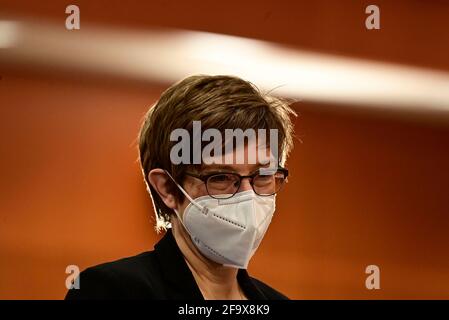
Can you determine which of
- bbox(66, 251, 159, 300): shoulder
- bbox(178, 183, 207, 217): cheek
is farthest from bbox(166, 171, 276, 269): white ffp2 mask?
bbox(66, 251, 159, 300): shoulder

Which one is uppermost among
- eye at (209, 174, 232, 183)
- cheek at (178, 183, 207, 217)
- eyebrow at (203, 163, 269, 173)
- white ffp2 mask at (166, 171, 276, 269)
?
eyebrow at (203, 163, 269, 173)

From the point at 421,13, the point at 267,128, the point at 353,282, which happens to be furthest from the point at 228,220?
the point at 421,13

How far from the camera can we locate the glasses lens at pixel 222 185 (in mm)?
1531

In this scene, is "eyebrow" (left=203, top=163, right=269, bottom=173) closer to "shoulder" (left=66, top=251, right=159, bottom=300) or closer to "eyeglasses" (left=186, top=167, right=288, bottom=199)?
"eyeglasses" (left=186, top=167, right=288, bottom=199)

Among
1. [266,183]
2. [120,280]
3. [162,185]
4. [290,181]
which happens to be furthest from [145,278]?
[290,181]

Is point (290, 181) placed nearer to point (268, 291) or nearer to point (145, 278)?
point (268, 291)

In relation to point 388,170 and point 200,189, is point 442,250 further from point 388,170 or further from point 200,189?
point 200,189

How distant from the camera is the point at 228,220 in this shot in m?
1.54

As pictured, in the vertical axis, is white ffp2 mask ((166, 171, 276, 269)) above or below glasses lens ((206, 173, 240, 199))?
below

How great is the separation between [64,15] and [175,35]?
28 centimetres

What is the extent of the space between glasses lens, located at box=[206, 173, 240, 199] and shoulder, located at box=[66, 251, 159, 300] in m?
0.21

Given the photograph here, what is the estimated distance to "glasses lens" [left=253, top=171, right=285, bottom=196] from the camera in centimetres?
155

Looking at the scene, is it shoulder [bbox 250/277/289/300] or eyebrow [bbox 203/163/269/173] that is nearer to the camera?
eyebrow [bbox 203/163/269/173]

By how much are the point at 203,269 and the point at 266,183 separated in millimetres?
239
